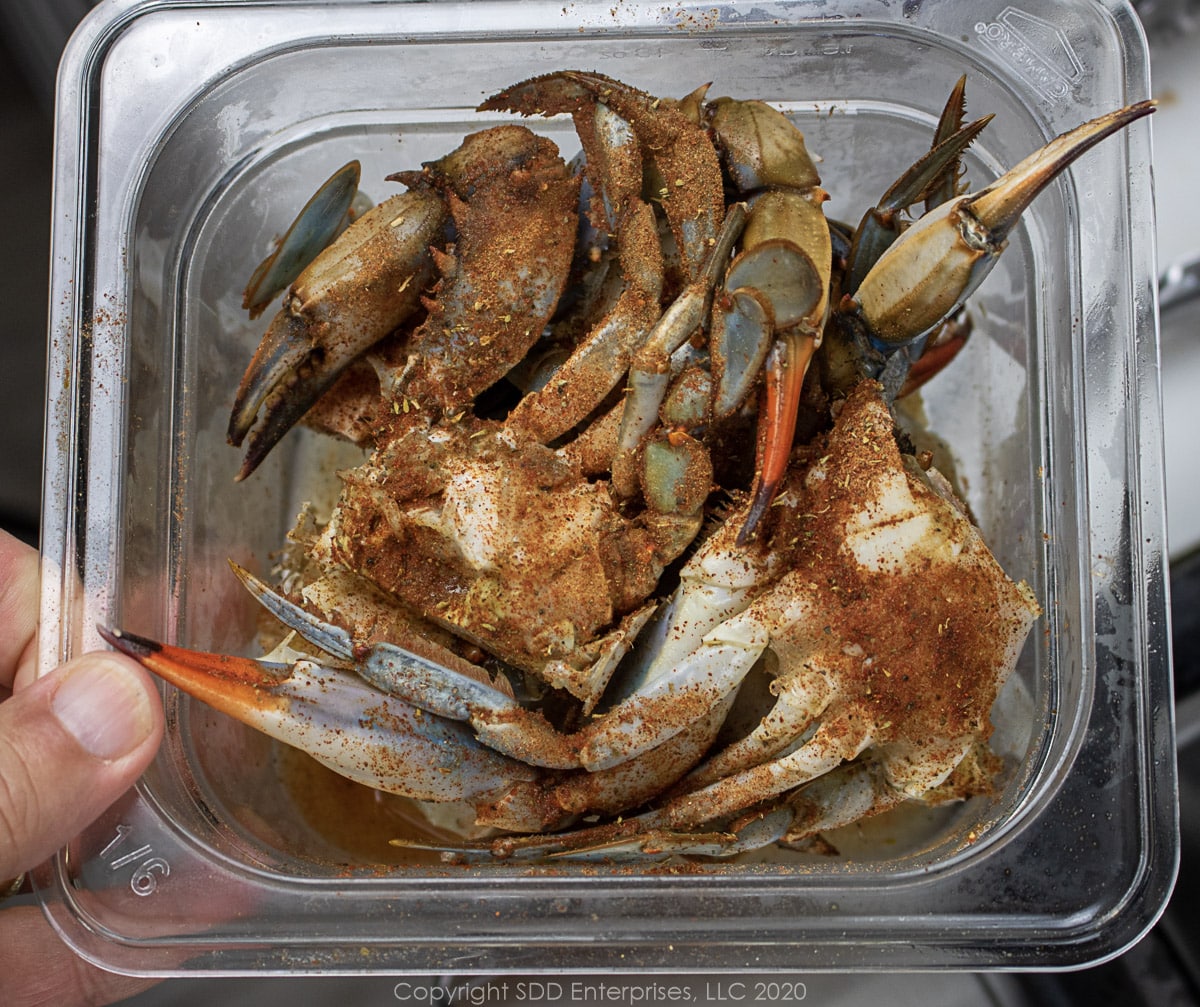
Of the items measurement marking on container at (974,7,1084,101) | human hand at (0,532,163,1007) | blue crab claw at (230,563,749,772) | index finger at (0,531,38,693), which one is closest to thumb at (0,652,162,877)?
human hand at (0,532,163,1007)

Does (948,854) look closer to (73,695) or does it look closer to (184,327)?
(73,695)

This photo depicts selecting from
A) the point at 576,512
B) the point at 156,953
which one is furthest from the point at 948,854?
the point at 156,953

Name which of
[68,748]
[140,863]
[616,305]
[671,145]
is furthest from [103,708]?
[671,145]

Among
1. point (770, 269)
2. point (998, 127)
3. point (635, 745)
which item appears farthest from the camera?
point (998, 127)

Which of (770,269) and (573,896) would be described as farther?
(573,896)

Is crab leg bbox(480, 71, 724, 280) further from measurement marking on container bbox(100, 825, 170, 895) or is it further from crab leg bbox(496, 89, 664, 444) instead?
measurement marking on container bbox(100, 825, 170, 895)

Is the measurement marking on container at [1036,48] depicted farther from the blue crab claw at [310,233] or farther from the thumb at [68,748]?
the thumb at [68,748]
